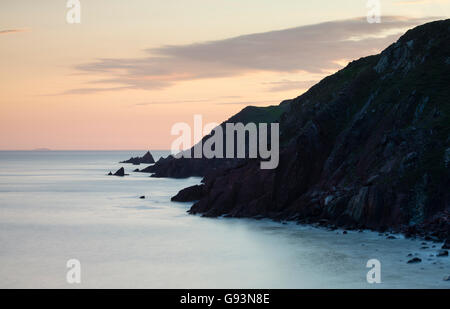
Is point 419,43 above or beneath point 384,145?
above

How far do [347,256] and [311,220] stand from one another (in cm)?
1910

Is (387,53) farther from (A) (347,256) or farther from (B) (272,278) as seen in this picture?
(B) (272,278)

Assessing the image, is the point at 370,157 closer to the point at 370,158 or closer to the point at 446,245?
the point at 370,158

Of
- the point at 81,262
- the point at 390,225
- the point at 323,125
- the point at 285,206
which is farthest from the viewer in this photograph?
the point at 323,125

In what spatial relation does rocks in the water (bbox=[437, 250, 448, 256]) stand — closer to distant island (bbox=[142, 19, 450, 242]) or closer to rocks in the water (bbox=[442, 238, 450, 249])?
rocks in the water (bbox=[442, 238, 450, 249])

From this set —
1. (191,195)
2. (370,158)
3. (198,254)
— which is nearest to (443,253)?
(198,254)

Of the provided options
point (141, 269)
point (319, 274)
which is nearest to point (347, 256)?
point (319, 274)

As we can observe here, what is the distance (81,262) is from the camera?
55.0m

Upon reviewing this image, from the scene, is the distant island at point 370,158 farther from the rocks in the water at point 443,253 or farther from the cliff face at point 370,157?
the rocks in the water at point 443,253

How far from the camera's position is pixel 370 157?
3056 inches

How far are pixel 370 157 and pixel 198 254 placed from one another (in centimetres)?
3008

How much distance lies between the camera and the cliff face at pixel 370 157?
68062 millimetres

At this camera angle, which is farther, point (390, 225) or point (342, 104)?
point (342, 104)

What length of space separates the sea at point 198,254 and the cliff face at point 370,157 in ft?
13.1
